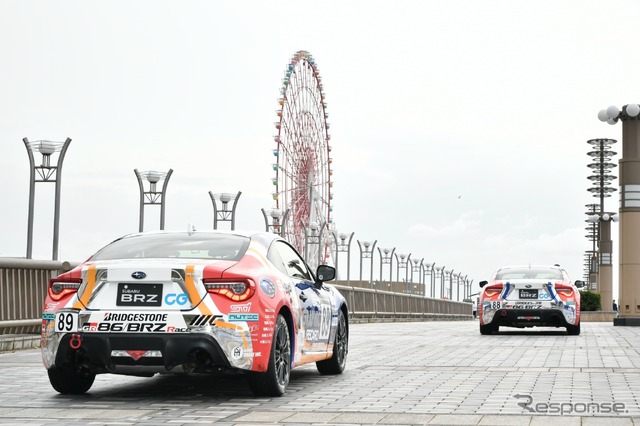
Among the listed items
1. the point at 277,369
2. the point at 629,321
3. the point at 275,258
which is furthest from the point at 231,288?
the point at 629,321

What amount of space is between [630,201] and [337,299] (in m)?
23.5

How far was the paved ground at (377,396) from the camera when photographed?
780 centimetres

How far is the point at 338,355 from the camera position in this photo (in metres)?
11.5

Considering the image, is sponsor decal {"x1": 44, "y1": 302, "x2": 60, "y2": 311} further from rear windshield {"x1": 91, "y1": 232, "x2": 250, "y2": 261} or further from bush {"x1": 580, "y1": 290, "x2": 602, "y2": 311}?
bush {"x1": 580, "y1": 290, "x2": 602, "y2": 311}

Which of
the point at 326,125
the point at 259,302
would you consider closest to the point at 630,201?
Answer: the point at 259,302

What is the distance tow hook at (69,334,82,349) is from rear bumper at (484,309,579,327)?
13.7 metres

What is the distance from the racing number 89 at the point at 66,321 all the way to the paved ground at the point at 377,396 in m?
0.57

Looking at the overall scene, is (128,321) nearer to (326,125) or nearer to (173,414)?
(173,414)

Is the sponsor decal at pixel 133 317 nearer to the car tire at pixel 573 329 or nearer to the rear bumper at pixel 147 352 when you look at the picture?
the rear bumper at pixel 147 352

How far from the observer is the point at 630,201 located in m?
33.4

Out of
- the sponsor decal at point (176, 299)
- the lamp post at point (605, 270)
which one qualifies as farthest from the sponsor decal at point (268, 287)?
the lamp post at point (605, 270)

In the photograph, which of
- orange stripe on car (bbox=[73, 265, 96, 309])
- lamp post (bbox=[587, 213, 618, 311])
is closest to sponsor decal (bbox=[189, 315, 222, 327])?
orange stripe on car (bbox=[73, 265, 96, 309])

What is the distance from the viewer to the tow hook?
28.5 ft

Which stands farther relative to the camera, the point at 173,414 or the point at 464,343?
the point at 464,343
